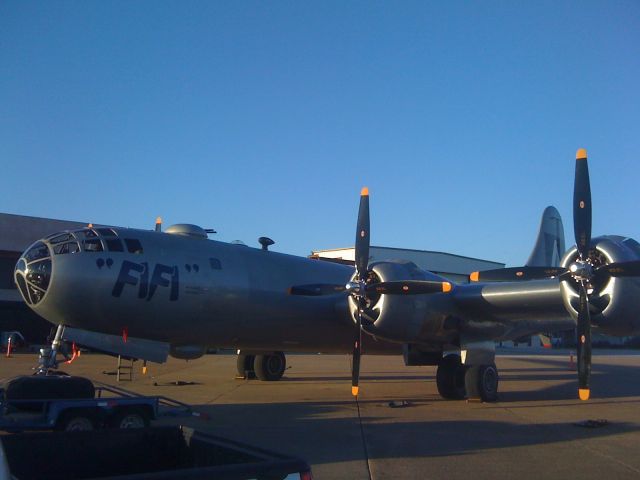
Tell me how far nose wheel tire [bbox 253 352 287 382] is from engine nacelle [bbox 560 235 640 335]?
1095cm

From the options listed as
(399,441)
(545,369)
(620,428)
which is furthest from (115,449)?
(545,369)

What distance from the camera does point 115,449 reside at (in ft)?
15.0

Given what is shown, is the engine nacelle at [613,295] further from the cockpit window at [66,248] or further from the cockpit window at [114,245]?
the cockpit window at [66,248]

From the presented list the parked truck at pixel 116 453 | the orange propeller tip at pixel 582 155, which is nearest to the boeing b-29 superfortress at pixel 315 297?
the orange propeller tip at pixel 582 155

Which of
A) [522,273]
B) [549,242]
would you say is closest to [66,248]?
[522,273]

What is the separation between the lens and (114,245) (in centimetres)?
1344

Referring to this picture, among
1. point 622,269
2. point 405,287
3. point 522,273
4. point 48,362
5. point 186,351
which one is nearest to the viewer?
point 48,362

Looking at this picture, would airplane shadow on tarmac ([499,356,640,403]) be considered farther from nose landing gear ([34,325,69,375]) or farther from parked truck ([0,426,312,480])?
parked truck ([0,426,312,480])

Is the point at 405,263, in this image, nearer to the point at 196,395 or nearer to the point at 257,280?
the point at 257,280

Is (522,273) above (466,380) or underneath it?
above

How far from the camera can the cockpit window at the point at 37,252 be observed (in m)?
12.8

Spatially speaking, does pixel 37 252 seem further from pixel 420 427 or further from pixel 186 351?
pixel 420 427

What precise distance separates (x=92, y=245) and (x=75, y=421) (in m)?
4.79

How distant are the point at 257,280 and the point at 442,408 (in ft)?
17.6
